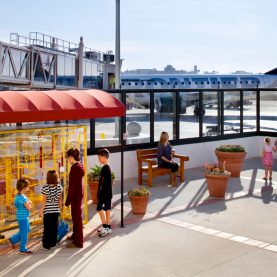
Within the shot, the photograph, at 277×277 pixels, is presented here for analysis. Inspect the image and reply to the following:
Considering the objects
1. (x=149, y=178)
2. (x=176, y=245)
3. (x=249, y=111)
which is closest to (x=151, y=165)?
(x=149, y=178)

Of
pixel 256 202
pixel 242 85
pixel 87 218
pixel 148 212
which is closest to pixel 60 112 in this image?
pixel 87 218

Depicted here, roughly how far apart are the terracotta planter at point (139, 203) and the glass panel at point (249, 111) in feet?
32.3

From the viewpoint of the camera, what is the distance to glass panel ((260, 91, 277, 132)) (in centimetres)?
2005

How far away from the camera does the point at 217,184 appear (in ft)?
41.9

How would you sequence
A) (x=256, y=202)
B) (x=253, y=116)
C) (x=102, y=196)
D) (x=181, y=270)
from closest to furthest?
1. (x=181, y=270)
2. (x=102, y=196)
3. (x=256, y=202)
4. (x=253, y=116)

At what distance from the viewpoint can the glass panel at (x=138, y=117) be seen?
51.6ft

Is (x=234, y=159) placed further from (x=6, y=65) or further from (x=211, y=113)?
(x=6, y=65)

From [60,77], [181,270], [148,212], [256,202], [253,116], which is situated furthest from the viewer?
[60,77]

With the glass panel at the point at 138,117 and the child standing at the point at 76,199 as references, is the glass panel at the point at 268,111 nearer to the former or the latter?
the glass panel at the point at 138,117

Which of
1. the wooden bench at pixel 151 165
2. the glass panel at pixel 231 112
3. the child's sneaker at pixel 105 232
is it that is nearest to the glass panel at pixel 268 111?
the glass panel at pixel 231 112

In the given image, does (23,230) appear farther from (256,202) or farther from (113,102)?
(256,202)

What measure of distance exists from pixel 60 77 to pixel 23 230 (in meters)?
26.5

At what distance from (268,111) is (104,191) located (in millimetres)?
12247

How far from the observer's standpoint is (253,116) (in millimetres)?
20234
